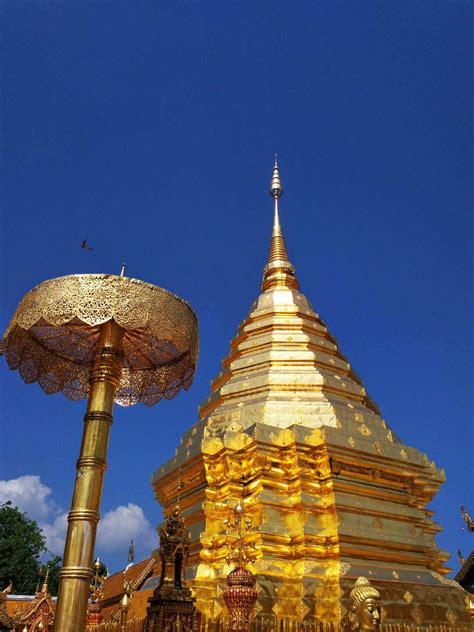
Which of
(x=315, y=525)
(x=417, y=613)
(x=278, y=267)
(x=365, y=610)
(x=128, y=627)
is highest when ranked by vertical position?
(x=278, y=267)

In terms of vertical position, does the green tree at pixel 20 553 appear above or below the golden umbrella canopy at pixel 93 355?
above

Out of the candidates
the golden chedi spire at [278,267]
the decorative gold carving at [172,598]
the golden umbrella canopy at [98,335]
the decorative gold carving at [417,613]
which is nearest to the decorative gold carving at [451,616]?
the decorative gold carving at [417,613]

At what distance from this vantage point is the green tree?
99.2 ft

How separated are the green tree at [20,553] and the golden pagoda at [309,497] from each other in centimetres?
2141

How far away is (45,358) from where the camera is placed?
24.0ft

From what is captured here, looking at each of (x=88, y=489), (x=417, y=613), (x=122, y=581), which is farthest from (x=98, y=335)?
(x=122, y=581)

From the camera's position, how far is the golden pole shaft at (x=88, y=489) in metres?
4.86

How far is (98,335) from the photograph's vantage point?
6648 millimetres

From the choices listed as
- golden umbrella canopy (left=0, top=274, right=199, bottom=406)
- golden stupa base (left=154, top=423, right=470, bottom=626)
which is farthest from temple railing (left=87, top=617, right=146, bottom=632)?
golden umbrella canopy (left=0, top=274, right=199, bottom=406)

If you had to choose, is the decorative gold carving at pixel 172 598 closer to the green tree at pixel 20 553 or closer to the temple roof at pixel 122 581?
the temple roof at pixel 122 581

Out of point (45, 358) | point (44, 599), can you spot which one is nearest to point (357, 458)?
point (45, 358)

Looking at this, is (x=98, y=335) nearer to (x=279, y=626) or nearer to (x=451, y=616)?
(x=279, y=626)

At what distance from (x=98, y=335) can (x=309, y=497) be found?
5938mm

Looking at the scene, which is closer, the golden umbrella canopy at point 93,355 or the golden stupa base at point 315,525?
the golden umbrella canopy at point 93,355
